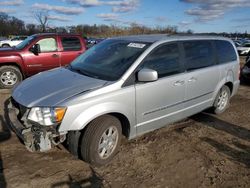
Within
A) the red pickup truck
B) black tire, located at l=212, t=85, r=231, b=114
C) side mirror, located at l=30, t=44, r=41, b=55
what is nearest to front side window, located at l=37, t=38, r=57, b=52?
the red pickup truck

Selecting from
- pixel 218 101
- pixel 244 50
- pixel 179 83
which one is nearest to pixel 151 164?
pixel 179 83

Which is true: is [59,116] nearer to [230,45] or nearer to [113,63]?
[113,63]

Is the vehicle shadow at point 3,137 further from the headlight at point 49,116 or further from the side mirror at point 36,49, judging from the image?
the side mirror at point 36,49

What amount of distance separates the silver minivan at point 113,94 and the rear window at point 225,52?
32 cm

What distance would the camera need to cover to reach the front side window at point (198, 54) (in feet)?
16.3

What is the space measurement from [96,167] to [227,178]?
5.67 ft

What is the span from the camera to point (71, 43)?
9.65 meters

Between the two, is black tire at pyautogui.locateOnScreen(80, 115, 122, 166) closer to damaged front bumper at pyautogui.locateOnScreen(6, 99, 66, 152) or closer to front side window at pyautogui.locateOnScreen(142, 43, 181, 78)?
damaged front bumper at pyautogui.locateOnScreen(6, 99, 66, 152)

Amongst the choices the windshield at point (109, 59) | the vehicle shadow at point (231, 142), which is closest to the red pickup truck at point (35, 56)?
the windshield at point (109, 59)

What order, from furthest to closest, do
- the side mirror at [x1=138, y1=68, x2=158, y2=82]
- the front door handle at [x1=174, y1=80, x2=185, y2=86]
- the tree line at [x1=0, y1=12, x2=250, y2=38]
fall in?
the tree line at [x1=0, y1=12, x2=250, y2=38], the front door handle at [x1=174, y1=80, x2=185, y2=86], the side mirror at [x1=138, y1=68, x2=158, y2=82]

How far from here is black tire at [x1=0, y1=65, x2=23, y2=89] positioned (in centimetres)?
850

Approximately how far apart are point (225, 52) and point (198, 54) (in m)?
1.16

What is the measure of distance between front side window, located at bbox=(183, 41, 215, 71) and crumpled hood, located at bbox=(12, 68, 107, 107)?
6.01 ft

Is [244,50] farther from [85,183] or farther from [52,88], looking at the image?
[85,183]
